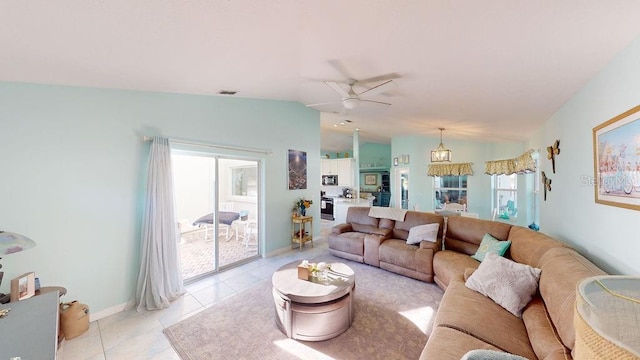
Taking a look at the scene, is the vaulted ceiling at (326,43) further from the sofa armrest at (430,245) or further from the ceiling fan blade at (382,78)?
the sofa armrest at (430,245)

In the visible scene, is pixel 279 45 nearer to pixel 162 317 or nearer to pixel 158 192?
pixel 158 192

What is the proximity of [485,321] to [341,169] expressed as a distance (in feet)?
20.4

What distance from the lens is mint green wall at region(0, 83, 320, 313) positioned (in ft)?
7.26

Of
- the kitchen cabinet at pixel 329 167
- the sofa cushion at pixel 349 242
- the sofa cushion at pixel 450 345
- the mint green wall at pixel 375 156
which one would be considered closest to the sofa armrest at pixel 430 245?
the sofa cushion at pixel 349 242

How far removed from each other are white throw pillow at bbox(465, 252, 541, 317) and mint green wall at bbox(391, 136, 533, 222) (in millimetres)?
4352

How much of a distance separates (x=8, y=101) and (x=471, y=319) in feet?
14.2

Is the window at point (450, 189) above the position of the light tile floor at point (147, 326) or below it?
above

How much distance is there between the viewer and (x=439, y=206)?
283 inches

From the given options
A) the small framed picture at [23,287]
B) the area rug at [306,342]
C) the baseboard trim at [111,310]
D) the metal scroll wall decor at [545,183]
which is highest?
the metal scroll wall decor at [545,183]

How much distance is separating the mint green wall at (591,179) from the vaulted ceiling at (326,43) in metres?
0.16

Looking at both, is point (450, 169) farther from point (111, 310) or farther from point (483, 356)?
point (111, 310)

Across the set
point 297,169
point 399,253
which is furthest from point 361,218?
point 297,169

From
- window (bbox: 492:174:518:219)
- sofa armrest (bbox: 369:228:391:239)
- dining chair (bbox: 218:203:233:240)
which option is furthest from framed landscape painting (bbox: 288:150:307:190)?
window (bbox: 492:174:518:219)

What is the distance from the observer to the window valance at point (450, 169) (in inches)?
263
